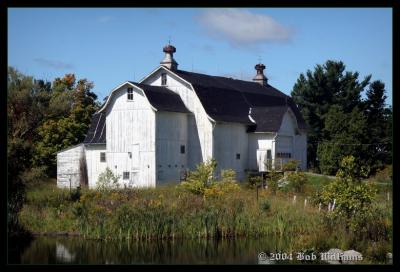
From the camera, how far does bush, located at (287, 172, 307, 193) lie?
3781cm

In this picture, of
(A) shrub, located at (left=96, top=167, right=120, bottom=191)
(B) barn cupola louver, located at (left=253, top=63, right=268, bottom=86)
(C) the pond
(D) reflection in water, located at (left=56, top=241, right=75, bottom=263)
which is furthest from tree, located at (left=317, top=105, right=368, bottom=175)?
(D) reflection in water, located at (left=56, top=241, right=75, bottom=263)

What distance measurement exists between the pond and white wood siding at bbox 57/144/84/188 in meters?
20.4

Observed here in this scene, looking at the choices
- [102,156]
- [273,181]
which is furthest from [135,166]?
[273,181]

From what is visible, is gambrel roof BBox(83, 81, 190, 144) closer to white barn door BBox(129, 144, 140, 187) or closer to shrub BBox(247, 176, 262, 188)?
white barn door BBox(129, 144, 140, 187)

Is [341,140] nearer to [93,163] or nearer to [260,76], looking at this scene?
[260,76]

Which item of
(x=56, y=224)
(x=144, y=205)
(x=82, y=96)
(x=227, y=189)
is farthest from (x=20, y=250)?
(x=82, y=96)

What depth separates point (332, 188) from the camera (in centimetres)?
2453

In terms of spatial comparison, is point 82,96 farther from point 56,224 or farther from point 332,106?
point 56,224

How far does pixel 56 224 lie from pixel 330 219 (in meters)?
10.5

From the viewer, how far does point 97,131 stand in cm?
4812

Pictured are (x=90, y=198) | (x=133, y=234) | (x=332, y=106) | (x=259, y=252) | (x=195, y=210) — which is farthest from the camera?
(x=332, y=106)

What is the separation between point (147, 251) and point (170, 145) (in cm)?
2081

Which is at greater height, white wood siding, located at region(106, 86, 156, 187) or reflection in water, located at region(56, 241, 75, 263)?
white wood siding, located at region(106, 86, 156, 187)

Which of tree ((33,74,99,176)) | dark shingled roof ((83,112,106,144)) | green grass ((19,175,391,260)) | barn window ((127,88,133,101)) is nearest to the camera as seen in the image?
green grass ((19,175,391,260))
